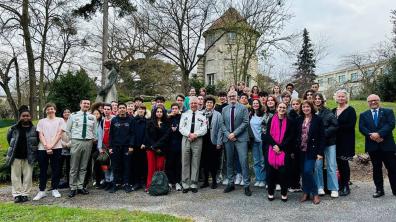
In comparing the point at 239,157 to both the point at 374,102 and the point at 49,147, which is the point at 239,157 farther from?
the point at 49,147

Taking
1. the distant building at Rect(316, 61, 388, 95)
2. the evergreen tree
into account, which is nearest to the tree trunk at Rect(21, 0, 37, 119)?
the evergreen tree

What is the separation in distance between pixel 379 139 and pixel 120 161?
5.42 m

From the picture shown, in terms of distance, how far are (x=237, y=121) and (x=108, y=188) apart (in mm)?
3394

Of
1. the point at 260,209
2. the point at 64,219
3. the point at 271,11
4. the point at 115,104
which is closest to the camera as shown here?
the point at 64,219

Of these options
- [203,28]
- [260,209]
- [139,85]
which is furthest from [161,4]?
[260,209]

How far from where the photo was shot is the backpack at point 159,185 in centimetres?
738

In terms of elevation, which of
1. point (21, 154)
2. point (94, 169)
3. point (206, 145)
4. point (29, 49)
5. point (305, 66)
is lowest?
point (94, 169)

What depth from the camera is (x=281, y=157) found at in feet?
21.5

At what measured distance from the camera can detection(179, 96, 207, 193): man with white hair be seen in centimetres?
762

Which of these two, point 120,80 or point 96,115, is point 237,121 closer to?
point 96,115

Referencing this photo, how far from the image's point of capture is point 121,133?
7.83 meters

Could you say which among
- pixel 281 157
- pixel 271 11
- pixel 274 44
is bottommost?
pixel 281 157

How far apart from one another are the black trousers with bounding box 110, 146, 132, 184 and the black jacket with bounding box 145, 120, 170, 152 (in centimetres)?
55

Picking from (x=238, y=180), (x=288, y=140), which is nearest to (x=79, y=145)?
(x=238, y=180)
